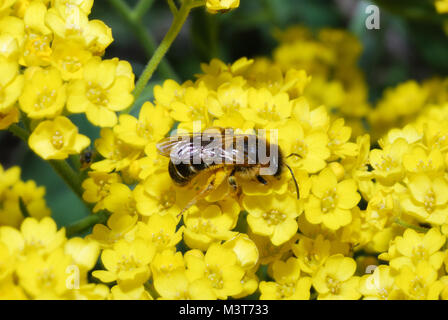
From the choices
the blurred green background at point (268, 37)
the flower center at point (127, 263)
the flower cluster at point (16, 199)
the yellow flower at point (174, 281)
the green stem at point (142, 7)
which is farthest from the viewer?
the blurred green background at point (268, 37)

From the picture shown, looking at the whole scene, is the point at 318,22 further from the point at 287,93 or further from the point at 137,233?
the point at 137,233

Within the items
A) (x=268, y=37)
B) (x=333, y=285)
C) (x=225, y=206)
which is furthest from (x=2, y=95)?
(x=268, y=37)

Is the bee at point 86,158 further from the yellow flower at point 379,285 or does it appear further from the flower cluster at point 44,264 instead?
the yellow flower at point 379,285

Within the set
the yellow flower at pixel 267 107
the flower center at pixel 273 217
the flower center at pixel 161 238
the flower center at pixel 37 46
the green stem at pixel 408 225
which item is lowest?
Answer: the green stem at pixel 408 225

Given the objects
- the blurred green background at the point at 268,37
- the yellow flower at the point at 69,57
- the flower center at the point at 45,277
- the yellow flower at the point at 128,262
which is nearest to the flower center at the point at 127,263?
the yellow flower at the point at 128,262

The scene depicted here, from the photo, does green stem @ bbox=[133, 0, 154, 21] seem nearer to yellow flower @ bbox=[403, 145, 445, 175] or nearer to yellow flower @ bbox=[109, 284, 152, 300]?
yellow flower @ bbox=[403, 145, 445, 175]

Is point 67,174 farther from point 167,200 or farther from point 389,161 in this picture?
point 389,161
